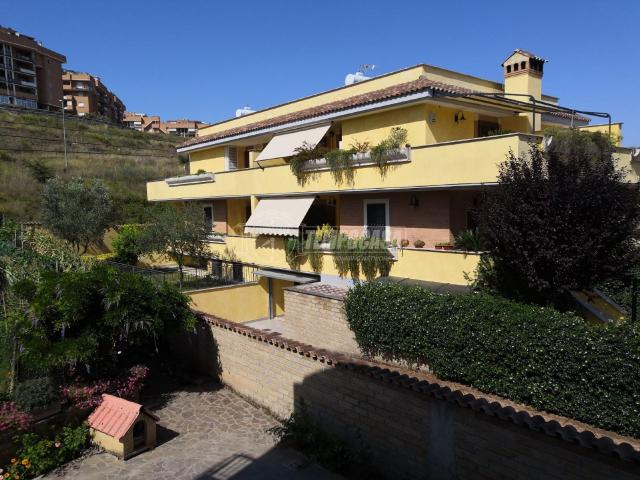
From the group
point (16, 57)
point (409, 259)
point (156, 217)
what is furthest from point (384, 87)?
point (16, 57)

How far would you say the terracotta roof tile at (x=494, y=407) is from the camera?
636 cm

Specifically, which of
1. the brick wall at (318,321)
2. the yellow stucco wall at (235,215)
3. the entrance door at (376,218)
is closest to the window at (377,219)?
the entrance door at (376,218)

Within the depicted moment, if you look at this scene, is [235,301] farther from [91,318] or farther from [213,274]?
[91,318]

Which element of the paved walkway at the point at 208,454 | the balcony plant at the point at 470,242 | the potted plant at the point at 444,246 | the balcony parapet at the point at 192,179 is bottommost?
the paved walkway at the point at 208,454

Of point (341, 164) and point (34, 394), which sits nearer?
point (34, 394)

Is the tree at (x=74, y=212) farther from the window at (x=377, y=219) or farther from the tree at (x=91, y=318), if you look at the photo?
the window at (x=377, y=219)

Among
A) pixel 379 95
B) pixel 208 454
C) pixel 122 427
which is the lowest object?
pixel 208 454

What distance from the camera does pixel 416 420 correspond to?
28.6ft

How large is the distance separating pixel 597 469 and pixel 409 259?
32.0ft

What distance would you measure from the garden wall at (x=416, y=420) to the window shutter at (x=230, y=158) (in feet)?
55.1

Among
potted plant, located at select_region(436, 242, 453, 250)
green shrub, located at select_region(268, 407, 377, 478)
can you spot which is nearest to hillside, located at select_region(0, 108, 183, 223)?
potted plant, located at select_region(436, 242, 453, 250)

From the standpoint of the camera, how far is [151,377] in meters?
14.4

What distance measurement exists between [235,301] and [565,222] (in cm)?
1408

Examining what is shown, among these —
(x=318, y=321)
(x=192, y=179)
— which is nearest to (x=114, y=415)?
(x=318, y=321)
